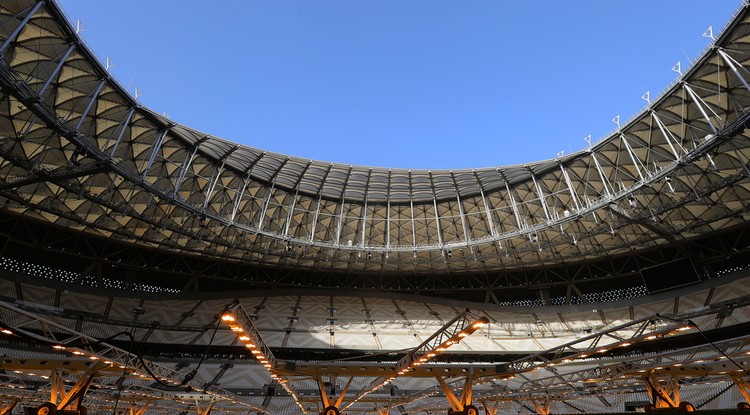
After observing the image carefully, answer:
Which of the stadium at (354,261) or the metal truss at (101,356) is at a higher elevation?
the stadium at (354,261)

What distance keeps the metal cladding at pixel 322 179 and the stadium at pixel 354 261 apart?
19 centimetres

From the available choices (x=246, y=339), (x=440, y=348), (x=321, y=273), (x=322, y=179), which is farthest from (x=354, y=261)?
(x=246, y=339)

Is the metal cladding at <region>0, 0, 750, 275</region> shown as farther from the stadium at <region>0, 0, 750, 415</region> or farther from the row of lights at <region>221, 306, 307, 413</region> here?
the row of lights at <region>221, 306, 307, 413</region>

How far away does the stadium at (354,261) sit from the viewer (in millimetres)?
23594

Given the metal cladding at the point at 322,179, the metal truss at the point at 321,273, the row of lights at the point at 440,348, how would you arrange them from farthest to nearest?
the metal truss at the point at 321,273, the metal cladding at the point at 322,179, the row of lights at the point at 440,348

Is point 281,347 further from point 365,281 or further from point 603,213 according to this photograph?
point 603,213

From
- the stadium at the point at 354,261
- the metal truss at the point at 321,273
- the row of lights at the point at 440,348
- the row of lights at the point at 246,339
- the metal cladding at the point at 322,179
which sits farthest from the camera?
the metal truss at the point at 321,273

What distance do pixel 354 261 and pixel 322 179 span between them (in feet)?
36.0

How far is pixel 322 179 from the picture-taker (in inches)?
1492

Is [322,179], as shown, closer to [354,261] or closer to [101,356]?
[354,261]

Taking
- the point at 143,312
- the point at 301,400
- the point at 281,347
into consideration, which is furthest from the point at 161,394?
the point at 143,312

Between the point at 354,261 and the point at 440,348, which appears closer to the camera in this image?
the point at 440,348

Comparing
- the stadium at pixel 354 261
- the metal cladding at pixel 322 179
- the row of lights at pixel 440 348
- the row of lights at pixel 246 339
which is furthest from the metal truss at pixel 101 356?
the metal cladding at pixel 322 179

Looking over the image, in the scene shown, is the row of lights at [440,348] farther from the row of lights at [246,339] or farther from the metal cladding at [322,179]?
the metal cladding at [322,179]
